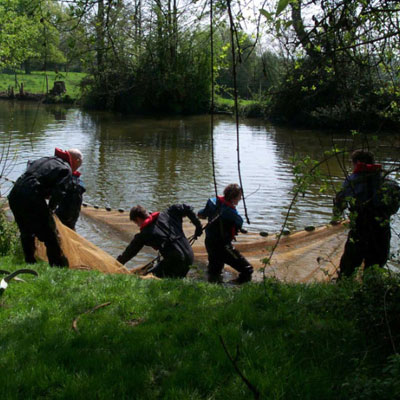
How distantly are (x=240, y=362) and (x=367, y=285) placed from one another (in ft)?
4.11

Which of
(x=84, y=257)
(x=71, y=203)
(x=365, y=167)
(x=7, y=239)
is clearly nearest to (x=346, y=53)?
(x=365, y=167)

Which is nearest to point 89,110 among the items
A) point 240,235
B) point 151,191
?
point 151,191

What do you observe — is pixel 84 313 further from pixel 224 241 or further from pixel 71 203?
pixel 71 203

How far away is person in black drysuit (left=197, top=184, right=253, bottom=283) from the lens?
7.25 m

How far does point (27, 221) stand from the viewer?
22.1ft

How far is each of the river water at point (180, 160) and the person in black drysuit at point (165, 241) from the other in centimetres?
174

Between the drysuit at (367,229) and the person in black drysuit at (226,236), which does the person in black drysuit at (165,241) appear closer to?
the person in black drysuit at (226,236)

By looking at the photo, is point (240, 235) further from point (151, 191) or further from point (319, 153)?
point (319, 153)

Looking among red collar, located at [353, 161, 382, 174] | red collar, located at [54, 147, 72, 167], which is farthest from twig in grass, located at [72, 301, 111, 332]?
red collar, located at [353, 161, 382, 174]

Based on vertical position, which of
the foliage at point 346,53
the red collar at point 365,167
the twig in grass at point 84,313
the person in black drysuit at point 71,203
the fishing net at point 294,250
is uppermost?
the foliage at point 346,53

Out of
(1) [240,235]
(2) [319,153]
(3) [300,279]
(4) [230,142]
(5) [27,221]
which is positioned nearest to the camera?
(5) [27,221]

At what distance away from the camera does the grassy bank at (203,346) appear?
3096 millimetres

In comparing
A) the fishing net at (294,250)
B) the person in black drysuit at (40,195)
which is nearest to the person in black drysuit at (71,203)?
the fishing net at (294,250)

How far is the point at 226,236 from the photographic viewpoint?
7.27 m
